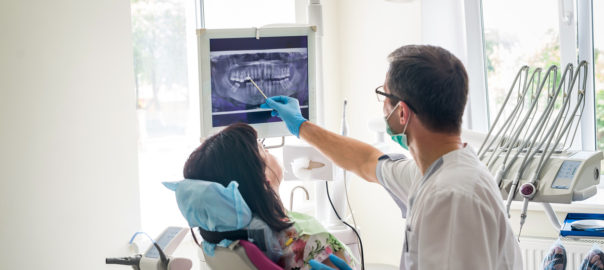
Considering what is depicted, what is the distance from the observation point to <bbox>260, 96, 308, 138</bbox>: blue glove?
2193mm

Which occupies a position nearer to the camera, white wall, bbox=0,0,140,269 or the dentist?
the dentist

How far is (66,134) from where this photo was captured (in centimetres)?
229

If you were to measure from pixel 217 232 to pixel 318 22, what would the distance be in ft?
3.58

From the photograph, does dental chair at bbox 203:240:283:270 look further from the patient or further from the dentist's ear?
the dentist's ear

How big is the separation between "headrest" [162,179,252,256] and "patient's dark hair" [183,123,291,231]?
0.09m

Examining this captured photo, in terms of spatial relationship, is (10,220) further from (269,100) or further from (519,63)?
(519,63)

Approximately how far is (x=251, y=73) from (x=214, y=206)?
33.6 inches

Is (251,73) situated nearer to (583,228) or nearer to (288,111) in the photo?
(288,111)

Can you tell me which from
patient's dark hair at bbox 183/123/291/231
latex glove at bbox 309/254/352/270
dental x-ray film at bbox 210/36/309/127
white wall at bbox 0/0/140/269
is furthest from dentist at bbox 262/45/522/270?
white wall at bbox 0/0/140/269

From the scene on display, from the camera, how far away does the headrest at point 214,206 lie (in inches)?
60.3

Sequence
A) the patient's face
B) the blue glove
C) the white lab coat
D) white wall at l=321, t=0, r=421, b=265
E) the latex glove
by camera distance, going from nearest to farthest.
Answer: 1. the white lab coat
2. the latex glove
3. the patient's face
4. the blue glove
5. white wall at l=321, t=0, r=421, b=265

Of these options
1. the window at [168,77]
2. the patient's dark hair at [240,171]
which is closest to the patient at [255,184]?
the patient's dark hair at [240,171]

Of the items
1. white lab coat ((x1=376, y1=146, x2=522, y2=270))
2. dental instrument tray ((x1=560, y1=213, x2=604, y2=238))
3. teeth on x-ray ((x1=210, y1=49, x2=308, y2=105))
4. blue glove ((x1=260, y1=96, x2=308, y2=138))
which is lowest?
dental instrument tray ((x1=560, y1=213, x2=604, y2=238))

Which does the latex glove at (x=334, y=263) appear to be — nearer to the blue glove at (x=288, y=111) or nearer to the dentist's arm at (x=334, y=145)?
the dentist's arm at (x=334, y=145)
